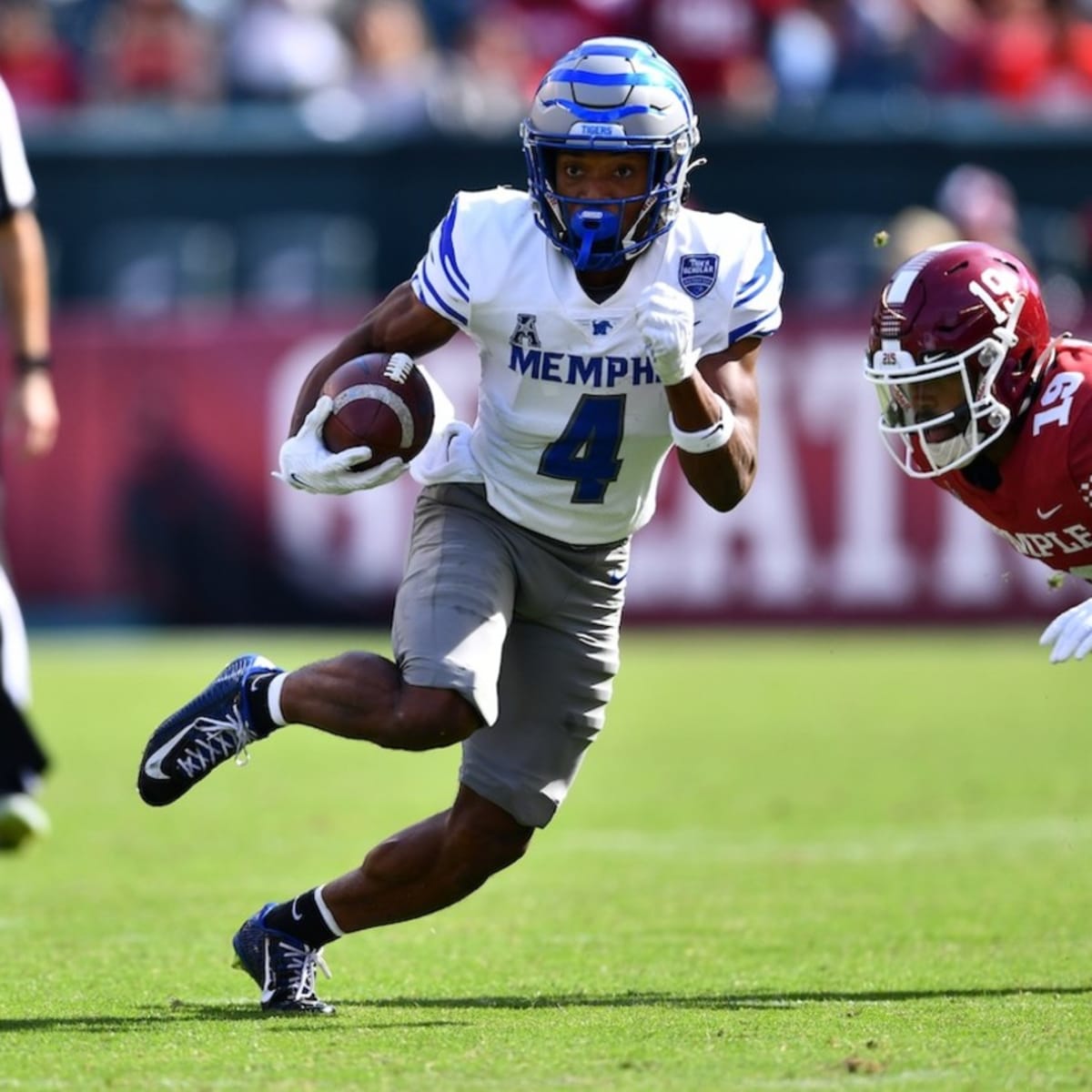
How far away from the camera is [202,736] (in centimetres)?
443

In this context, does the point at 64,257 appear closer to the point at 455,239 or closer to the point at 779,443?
the point at 779,443

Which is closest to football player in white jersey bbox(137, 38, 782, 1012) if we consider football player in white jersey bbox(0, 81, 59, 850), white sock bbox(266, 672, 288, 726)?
white sock bbox(266, 672, 288, 726)

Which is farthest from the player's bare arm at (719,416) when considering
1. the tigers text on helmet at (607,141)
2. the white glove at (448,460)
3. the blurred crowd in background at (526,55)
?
the blurred crowd in background at (526,55)

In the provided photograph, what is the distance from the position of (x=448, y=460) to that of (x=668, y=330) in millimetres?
797

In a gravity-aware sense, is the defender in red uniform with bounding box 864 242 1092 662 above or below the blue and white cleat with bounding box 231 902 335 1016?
above

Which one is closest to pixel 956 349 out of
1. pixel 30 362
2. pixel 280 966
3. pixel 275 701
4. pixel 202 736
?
pixel 275 701

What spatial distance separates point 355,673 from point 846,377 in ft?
26.2

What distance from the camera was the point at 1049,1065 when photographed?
3.81 metres

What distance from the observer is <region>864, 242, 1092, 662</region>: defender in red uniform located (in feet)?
15.2

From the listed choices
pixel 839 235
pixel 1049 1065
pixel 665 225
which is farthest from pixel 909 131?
pixel 1049 1065

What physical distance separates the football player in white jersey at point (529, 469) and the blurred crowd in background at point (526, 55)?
820cm

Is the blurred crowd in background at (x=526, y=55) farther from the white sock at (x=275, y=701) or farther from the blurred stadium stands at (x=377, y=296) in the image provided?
the white sock at (x=275, y=701)

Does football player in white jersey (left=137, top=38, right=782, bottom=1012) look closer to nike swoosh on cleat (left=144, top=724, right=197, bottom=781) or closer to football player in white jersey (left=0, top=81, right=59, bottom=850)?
nike swoosh on cleat (left=144, top=724, right=197, bottom=781)

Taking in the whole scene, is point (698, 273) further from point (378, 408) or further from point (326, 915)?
point (326, 915)
